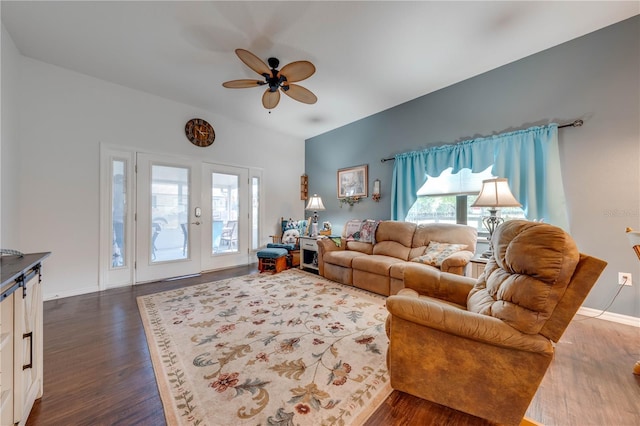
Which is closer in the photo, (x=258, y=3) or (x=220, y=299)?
(x=258, y=3)

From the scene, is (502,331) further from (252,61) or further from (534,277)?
(252,61)

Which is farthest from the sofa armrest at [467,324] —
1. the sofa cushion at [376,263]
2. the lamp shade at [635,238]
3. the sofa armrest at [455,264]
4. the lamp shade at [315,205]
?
the lamp shade at [315,205]

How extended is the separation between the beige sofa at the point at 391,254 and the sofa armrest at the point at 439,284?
0.76 meters

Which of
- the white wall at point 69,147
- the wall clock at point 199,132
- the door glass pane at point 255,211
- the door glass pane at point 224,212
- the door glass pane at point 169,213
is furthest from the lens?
the door glass pane at point 255,211

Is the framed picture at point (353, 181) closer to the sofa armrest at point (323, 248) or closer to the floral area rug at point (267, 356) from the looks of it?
the sofa armrest at point (323, 248)

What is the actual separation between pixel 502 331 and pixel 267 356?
1.52 m

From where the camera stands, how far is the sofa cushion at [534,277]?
102cm

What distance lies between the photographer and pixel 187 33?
240 centimetres

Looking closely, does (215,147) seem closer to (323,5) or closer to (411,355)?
(323,5)

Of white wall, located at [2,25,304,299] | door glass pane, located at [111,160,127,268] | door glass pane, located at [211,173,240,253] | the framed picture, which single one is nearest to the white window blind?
the framed picture

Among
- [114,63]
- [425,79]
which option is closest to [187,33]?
[114,63]

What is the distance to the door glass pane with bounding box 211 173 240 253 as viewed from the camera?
4.42m

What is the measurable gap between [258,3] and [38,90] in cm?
305

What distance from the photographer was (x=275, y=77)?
8.39 ft
